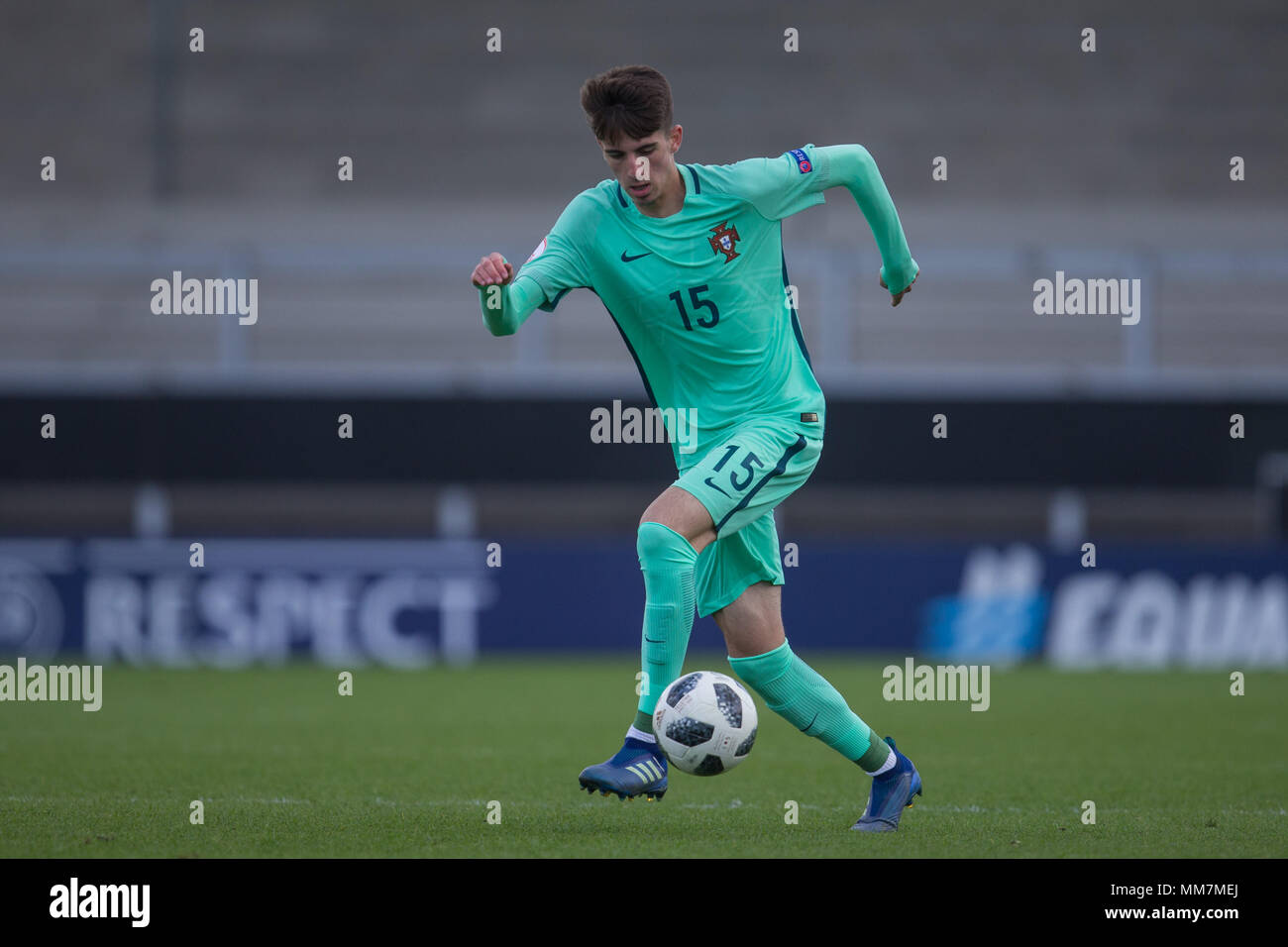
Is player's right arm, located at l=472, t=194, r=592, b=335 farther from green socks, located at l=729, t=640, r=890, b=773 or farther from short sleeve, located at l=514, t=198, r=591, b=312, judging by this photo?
green socks, located at l=729, t=640, r=890, b=773

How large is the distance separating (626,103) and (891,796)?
234 centimetres

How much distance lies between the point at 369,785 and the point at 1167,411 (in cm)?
921

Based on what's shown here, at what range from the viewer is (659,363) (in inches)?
212

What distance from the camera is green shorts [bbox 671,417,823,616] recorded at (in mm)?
4996

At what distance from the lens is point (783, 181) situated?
5.30 m

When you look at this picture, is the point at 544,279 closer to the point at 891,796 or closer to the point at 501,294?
the point at 501,294

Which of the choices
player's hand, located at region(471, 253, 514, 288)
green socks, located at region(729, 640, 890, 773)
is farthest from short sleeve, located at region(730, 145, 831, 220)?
green socks, located at region(729, 640, 890, 773)

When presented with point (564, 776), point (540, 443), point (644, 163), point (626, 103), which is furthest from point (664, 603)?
point (540, 443)

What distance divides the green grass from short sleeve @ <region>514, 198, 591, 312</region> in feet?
5.72

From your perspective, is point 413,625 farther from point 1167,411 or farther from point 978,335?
point 978,335

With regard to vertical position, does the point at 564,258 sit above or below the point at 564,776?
above

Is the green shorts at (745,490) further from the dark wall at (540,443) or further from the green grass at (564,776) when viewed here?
the dark wall at (540,443)

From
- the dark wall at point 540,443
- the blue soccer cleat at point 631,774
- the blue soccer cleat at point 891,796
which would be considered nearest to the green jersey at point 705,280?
the blue soccer cleat at point 631,774

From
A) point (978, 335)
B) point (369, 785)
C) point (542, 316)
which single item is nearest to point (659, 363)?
point (369, 785)
